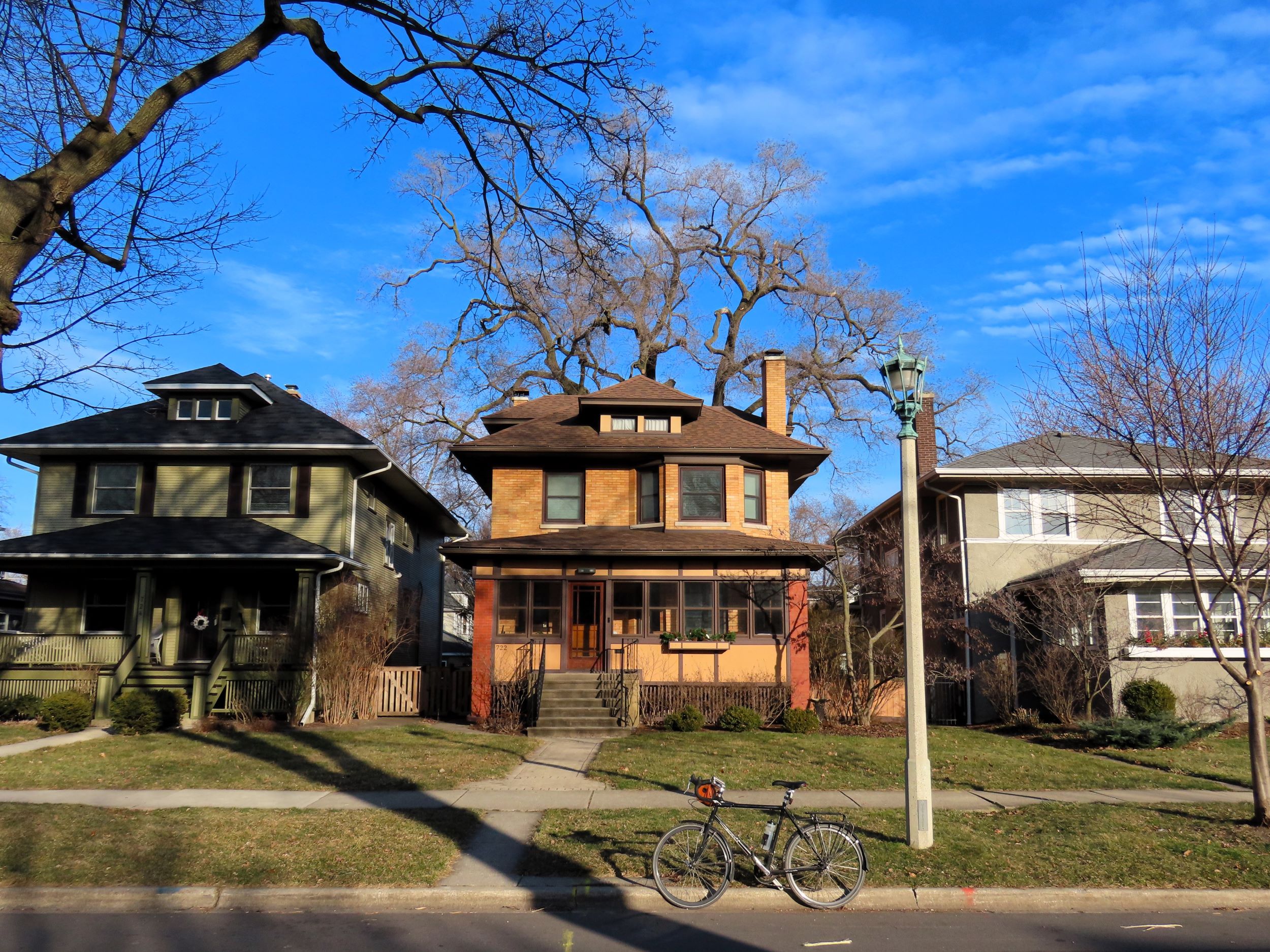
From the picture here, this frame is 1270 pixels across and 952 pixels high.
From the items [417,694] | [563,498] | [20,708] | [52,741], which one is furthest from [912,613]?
[20,708]

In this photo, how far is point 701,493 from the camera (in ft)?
76.7

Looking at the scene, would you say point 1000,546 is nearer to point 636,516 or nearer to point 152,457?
point 636,516

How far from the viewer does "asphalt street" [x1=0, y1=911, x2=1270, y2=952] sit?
711 centimetres

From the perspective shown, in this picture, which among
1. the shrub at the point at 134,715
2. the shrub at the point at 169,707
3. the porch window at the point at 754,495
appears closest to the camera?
the shrub at the point at 134,715

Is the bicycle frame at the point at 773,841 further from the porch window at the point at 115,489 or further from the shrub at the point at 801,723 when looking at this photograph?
the porch window at the point at 115,489

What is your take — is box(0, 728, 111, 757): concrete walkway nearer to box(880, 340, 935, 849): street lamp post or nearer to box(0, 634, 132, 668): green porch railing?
box(0, 634, 132, 668): green porch railing

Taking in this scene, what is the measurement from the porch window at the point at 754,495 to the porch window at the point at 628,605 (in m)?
3.51

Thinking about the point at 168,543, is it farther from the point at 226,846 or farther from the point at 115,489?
the point at 226,846

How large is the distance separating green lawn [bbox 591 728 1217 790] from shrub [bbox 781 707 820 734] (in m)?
0.53

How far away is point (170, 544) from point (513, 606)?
8049mm

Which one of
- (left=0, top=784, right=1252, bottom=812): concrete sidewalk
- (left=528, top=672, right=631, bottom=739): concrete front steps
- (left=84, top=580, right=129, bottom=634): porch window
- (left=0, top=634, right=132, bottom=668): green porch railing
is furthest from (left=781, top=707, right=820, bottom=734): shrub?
(left=84, top=580, right=129, bottom=634): porch window

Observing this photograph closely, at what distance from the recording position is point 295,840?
9.55 m

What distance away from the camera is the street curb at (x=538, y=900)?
8.02 meters

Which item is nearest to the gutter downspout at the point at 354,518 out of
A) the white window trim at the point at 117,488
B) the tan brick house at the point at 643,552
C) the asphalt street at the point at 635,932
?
the tan brick house at the point at 643,552
